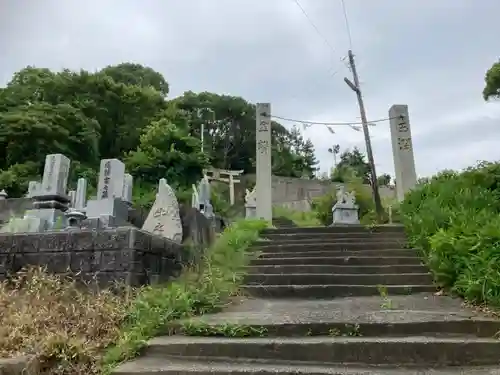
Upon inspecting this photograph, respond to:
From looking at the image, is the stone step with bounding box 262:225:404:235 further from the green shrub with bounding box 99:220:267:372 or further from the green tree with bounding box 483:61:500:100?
the green tree with bounding box 483:61:500:100

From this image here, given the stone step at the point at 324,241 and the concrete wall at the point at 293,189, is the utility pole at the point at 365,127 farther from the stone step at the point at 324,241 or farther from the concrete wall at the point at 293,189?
the concrete wall at the point at 293,189

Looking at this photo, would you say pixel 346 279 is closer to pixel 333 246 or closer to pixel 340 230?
pixel 333 246

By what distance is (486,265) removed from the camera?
13.9 ft

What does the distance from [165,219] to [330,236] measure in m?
3.16

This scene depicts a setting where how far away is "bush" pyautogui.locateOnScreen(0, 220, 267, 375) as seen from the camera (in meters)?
3.02

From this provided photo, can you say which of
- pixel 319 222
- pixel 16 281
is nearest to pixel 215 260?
pixel 16 281

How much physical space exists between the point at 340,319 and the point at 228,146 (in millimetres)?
26629

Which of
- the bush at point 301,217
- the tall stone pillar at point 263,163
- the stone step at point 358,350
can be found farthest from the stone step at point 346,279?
the bush at point 301,217

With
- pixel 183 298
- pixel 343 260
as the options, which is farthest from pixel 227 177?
pixel 183 298

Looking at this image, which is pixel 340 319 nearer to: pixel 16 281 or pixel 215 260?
pixel 215 260

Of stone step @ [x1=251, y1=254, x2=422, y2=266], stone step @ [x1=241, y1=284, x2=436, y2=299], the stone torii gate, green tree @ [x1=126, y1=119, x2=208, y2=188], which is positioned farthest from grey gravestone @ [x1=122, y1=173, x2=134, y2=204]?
the stone torii gate

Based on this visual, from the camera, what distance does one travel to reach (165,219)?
6250mm

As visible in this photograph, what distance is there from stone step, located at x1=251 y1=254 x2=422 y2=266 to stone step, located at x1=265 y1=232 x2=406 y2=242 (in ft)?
4.00

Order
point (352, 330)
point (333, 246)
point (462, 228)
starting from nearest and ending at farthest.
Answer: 1. point (352, 330)
2. point (462, 228)
3. point (333, 246)
